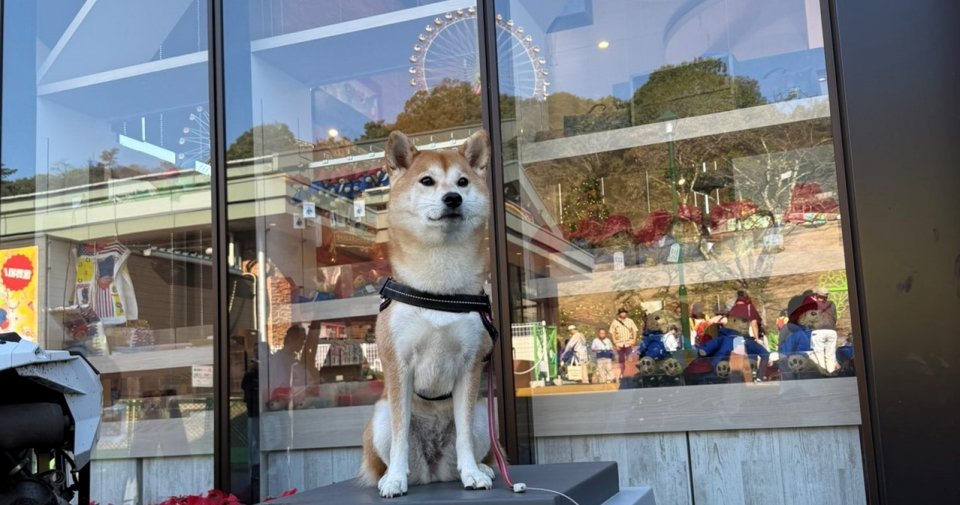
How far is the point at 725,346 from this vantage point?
372cm

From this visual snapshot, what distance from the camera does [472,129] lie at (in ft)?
14.3

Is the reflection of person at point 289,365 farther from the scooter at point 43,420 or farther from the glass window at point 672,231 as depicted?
the scooter at point 43,420

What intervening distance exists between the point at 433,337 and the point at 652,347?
1.97 m

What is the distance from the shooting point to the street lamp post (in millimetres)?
3809

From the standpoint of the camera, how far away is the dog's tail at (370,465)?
7.66 ft

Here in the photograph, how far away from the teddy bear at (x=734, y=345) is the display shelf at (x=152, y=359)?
275cm

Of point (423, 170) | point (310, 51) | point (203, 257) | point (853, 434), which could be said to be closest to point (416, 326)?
point (423, 170)

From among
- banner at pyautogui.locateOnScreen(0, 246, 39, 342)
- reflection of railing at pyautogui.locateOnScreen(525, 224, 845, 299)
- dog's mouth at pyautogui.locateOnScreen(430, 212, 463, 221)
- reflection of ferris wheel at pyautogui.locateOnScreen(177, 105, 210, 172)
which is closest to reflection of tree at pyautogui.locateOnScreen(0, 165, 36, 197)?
banner at pyautogui.locateOnScreen(0, 246, 39, 342)

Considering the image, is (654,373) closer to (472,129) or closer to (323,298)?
(472,129)

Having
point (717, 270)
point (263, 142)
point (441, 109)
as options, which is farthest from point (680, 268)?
point (263, 142)

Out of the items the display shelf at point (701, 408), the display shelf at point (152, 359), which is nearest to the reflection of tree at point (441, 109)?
the display shelf at point (701, 408)

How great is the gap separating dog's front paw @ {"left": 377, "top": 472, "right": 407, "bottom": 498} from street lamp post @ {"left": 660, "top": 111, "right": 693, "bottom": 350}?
206 centimetres

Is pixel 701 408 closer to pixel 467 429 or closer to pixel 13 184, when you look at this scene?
pixel 467 429

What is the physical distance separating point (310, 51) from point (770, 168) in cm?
275
